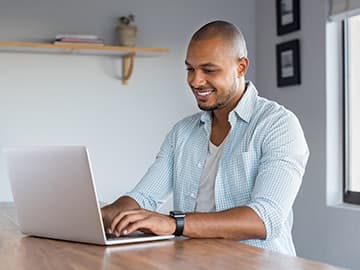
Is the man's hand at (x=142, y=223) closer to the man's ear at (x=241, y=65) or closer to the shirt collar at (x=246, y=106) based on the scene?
the shirt collar at (x=246, y=106)

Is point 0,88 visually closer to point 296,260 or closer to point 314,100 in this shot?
point 314,100

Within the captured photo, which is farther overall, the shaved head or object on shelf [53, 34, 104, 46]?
object on shelf [53, 34, 104, 46]

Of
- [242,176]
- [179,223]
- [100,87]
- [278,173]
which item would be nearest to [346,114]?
[100,87]

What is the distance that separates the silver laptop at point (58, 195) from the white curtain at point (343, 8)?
213 cm

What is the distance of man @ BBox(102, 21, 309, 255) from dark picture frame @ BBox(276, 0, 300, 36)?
70.8 inches

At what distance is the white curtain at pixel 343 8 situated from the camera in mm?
3406

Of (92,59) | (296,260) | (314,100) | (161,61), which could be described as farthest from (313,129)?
(296,260)

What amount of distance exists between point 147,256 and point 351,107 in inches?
94.1

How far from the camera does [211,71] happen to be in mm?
2074

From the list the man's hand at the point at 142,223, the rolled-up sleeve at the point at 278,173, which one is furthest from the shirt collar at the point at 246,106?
the man's hand at the point at 142,223

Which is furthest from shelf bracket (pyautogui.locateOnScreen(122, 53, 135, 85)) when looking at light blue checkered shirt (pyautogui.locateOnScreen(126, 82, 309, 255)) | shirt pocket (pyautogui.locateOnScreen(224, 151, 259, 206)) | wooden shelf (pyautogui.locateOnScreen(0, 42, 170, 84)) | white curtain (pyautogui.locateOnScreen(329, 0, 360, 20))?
shirt pocket (pyautogui.locateOnScreen(224, 151, 259, 206))

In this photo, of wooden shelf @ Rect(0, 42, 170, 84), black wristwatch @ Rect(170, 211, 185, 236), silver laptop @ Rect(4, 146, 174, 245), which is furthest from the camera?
wooden shelf @ Rect(0, 42, 170, 84)

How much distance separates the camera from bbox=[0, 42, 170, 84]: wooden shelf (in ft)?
12.1

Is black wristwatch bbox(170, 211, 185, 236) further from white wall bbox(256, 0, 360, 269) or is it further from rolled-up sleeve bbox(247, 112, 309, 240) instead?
white wall bbox(256, 0, 360, 269)
